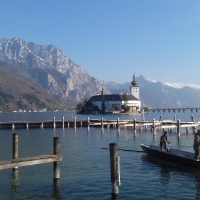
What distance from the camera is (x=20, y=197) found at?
2231cm

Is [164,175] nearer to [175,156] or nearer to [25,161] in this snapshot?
[175,156]

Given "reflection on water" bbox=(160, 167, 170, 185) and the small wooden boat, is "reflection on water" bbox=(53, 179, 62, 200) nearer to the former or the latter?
"reflection on water" bbox=(160, 167, 170, 185)

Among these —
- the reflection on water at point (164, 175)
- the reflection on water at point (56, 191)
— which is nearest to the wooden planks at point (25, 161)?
the reflection on water at point (56, 191)

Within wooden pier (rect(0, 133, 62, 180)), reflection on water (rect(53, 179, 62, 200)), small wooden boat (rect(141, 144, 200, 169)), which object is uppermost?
wooden pier (rect(0, 133, 62, 180))

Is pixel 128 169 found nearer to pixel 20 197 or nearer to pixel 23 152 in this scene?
pixel 20 197

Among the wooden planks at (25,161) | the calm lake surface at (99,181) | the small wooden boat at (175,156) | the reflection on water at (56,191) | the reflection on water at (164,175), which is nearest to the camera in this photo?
the wooden planks at (25,161)

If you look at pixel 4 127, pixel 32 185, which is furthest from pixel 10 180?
pixel 4 127

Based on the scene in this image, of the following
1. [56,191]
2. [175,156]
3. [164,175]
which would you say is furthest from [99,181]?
[175,156]

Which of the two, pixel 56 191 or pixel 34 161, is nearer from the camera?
pixel 56 191

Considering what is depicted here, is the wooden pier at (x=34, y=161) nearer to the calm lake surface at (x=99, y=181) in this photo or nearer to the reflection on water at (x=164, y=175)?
the calm lake surface at (x=99, y=181)

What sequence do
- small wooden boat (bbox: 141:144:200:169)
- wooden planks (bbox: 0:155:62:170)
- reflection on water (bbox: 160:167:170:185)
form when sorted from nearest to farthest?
wooden planks (bbox: 0:155:62:170), reflection on water (bbox: 160:167:170:185), small wooden boat (bbox: 141:144:200:169)

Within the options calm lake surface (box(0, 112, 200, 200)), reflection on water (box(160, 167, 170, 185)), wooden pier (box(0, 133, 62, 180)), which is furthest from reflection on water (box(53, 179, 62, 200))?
reflection on water (box(160, 167, 170, 185))

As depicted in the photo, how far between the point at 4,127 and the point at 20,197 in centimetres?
6334

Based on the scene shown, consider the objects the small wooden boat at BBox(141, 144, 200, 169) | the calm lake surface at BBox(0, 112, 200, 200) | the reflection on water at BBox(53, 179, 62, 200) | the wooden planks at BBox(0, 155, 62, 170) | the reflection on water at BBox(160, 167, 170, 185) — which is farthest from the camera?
the small wooden boat at BBox(141, 144, 200, 169)
